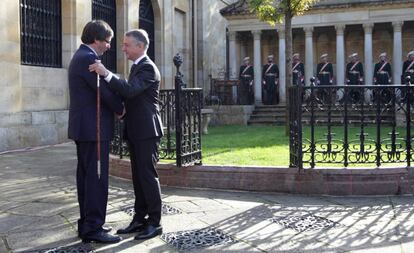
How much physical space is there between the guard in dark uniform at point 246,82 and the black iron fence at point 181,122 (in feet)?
48.4

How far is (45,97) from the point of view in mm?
13750

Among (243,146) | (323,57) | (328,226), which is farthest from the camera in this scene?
(323,57)

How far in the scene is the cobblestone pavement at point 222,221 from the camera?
4.92 metres

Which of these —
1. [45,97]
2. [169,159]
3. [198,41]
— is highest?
[198,41]

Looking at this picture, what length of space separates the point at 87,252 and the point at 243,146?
719 centimetres

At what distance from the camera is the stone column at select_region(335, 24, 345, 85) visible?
2205 centimetres

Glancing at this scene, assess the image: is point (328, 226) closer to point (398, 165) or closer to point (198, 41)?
point (398, 165)

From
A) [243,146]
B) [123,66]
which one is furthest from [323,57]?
[243,146]

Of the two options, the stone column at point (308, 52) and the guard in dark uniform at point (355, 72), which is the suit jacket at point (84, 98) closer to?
the guard in dark uniform at point (355, 72)

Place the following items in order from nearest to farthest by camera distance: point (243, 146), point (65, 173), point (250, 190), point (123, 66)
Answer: point (250, 190) → point (65, 173) → point (243, 146) → point (123, 66)

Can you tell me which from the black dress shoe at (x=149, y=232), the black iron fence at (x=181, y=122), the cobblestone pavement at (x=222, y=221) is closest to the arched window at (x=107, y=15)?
the black iron fence at (x=181, y=122)

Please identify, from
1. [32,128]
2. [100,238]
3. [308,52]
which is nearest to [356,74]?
[308,52]

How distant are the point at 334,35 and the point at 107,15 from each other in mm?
11010

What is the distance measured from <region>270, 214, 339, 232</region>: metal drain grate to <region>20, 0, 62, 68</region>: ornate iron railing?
29.8 ft
